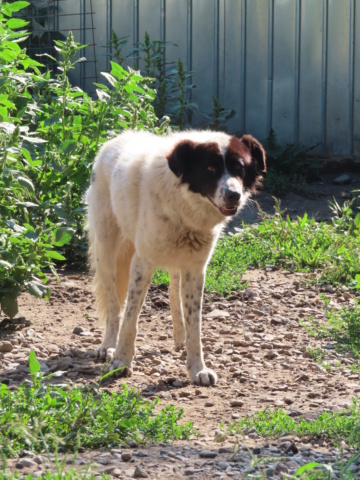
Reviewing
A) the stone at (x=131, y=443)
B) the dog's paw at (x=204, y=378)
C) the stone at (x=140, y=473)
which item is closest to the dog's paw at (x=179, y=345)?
the dog's paw at (x=204, y=378)

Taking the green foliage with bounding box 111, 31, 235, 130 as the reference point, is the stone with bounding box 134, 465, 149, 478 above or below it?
below

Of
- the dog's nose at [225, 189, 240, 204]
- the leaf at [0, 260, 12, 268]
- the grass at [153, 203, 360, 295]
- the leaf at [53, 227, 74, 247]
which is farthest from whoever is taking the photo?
the grass at [153, 203, 360, 295]

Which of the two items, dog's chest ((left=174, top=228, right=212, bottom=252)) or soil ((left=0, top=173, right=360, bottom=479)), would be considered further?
dog's chest ((left=174, top=228, right=212, bottom=252))

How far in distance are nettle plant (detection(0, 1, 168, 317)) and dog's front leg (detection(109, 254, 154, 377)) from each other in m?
0.61

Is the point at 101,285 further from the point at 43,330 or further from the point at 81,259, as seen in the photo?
the point at 81,259

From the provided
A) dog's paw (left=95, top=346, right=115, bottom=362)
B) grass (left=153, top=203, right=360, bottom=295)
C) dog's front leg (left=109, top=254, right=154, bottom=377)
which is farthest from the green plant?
grass (left=153, top=203, right=360, bottom=295)

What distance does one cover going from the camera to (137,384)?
4.49m

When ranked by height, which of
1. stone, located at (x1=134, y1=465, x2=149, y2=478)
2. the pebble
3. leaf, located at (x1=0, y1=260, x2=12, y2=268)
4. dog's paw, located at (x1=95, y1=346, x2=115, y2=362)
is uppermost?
leaf, located at (x1=0, y1=260, x2=12, y2=268)

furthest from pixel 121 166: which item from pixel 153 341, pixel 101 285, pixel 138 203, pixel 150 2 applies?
pixel 150 2

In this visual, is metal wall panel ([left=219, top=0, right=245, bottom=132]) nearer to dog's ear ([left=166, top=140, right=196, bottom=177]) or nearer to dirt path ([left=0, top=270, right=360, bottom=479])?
dirt path ([left=0, top=270, right=360, bottom=479])

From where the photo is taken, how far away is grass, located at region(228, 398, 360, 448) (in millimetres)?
3518

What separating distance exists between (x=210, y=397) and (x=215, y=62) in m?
6.75

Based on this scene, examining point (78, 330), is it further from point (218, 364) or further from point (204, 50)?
point (204, 50)

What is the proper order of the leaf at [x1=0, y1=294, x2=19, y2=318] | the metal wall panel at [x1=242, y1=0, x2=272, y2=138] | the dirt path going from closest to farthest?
Answer: the dirt path, the leaf at [x1=0, y1=294, x2=19, y2=318], the metal wall panel at [x1=242, y1=0, x2=272, y2=138]
